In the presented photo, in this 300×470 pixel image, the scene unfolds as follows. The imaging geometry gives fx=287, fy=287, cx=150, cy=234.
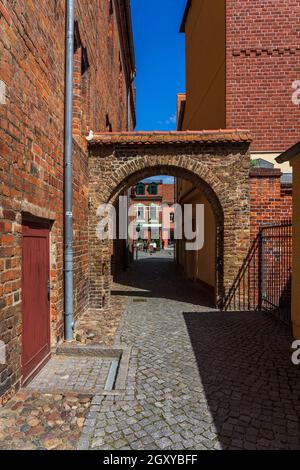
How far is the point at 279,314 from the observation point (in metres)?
6.35

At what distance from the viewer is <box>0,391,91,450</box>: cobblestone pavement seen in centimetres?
252

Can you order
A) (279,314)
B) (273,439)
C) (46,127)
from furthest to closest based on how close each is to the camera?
(279,314) → (46,127) → (273,439)

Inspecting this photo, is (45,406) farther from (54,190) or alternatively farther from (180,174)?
(180,174)

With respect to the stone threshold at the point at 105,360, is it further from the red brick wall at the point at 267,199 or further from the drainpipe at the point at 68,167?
the red brick wall at the point at 267,199

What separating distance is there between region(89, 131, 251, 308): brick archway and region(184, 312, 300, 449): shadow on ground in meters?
1.81

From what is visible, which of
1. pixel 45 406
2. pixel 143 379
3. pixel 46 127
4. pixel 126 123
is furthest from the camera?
pixel 126 123

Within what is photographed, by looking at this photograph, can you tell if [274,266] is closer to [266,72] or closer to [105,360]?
[105,360]

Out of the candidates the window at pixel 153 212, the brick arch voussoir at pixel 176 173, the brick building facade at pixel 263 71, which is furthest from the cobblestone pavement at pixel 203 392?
the window at pixel 153 212

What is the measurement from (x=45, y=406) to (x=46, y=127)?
359cm

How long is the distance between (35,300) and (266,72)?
8582mm

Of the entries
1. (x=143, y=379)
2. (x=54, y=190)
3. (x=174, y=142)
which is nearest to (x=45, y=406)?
(x=143, y=379)

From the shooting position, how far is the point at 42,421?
2.83 m

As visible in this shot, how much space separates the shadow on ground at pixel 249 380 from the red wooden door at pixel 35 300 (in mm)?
2252

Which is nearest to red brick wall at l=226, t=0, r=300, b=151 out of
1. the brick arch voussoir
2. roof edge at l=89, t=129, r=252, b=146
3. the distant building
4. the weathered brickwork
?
roof edge at l=89, t=129, r=252, b=146
